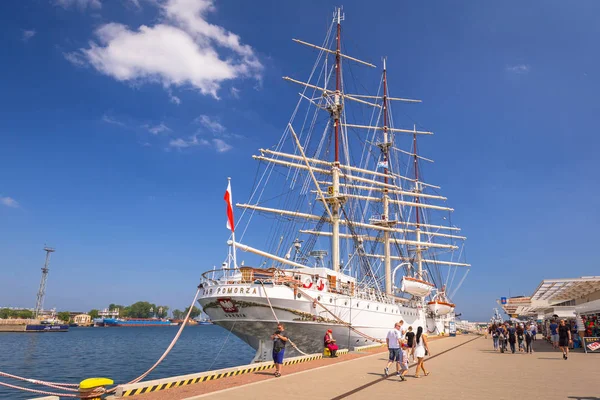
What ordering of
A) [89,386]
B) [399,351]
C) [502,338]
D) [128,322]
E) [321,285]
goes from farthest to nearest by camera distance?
[128,322] < [321,285] < [502,338] < [399,351] < [89,386]

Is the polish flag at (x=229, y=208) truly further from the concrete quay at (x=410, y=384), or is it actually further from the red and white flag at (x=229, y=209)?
the concrete quay at (x=410, y=384)

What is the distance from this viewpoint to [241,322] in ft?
74.3

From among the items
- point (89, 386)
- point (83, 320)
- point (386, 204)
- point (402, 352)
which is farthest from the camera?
point (83, 320)

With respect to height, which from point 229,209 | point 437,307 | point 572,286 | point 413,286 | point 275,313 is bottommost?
point 275,313

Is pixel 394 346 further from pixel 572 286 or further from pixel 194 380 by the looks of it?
pixel 572 286

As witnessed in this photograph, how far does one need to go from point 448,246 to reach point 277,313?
5018 cm

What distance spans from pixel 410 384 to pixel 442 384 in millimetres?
892

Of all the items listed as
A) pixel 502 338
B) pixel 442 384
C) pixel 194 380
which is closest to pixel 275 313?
pixel 194 380

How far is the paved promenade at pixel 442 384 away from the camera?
1021 cm

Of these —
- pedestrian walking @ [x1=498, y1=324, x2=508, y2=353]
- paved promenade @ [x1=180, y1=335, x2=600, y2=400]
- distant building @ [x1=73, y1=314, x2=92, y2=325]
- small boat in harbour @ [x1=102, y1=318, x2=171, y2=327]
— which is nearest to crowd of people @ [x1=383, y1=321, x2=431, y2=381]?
paved promenade @ [x1=180, y1=335, x2=600, y2=400]

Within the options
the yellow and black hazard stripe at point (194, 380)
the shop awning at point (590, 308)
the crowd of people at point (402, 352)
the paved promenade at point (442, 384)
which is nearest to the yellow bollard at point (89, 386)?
the yellow and black hazard stripe at point (194, 380)

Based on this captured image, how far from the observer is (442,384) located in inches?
476

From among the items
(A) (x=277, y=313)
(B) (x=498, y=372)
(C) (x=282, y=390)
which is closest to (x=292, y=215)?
(A) (x=277, y=313)

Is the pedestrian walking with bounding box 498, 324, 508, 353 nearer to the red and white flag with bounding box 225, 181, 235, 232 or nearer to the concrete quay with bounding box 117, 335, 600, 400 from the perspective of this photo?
the concrete quay with bounding box 117, 335, 600, 400
